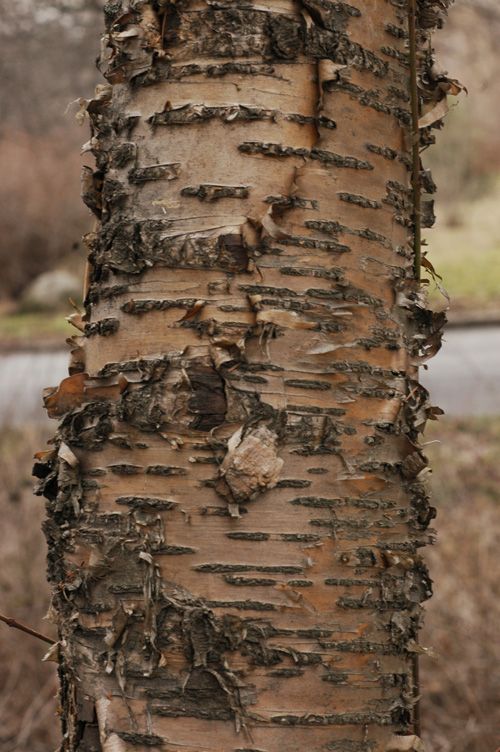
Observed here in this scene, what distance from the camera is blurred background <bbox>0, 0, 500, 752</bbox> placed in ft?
13.2

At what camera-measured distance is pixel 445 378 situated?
772 centimetres

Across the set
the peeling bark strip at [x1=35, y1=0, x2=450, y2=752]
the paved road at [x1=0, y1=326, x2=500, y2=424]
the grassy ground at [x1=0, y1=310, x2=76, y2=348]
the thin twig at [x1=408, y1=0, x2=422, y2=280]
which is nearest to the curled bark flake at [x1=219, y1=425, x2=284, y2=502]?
the peeling bark strip at [x1=35, y1=0, x2=450, y2=752]

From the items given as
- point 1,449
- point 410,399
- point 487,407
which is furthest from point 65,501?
point 487,407

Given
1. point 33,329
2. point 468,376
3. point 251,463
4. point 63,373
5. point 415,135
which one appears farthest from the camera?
point 33,329

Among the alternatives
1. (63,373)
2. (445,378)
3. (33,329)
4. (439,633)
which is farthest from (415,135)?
(33,329)

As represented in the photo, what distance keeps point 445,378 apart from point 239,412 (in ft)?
22.0

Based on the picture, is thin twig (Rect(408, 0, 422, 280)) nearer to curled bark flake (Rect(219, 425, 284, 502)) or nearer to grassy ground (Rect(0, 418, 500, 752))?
curled bark flake (Rect(219, 425, 284, 502))

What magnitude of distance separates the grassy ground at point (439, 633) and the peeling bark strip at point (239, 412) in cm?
250

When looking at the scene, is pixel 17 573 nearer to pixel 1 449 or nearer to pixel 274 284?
pixel 1 449

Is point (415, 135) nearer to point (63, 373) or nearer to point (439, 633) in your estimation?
point (439, 633)

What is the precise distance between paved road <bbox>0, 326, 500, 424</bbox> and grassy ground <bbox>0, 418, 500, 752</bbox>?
889mm

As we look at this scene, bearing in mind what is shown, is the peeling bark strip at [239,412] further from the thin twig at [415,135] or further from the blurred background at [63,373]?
the blurred background at [63,373]

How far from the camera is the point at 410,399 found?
1.31 metres

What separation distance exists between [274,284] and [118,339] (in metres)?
0.21
